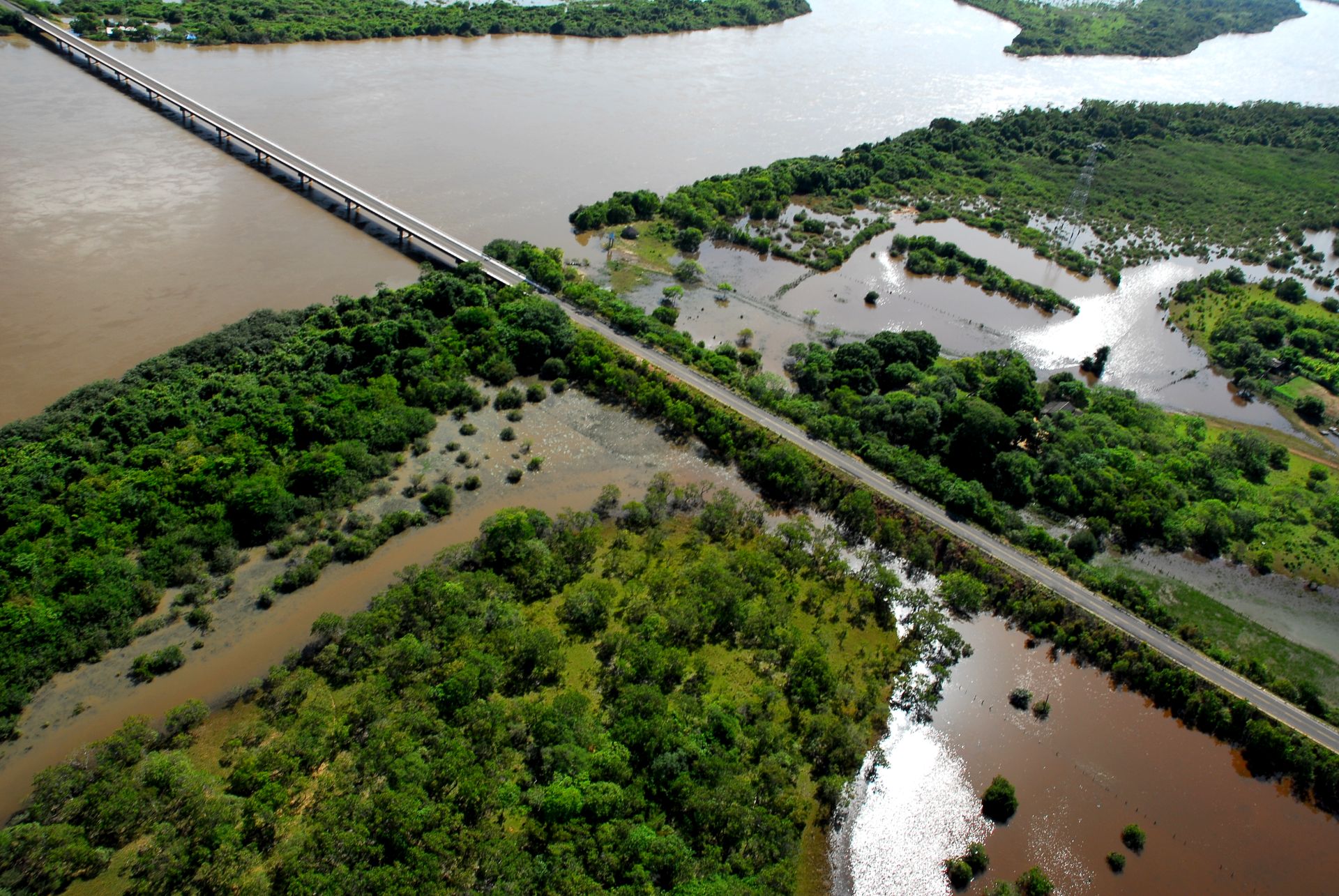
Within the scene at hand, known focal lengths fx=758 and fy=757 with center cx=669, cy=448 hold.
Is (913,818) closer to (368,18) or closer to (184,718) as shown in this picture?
(184,718)

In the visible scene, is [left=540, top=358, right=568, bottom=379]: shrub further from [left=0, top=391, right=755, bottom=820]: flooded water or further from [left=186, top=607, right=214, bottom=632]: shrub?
[left=186, top=607, right=214, bottom=632]: shrub

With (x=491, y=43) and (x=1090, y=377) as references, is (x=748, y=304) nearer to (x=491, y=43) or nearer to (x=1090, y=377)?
(x=1090, y=377)

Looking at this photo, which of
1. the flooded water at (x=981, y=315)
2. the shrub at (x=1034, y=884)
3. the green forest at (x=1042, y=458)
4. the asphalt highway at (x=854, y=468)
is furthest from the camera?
the flooded water at (x=981, y=315)

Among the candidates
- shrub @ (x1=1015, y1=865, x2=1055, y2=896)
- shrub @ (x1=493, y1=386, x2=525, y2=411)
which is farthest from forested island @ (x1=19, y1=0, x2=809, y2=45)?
shrub @ (x1=1015, y1=865, x2=1055, y2=896)

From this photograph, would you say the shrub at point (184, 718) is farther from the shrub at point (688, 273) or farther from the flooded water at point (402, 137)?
the shrub at point (688, 273)

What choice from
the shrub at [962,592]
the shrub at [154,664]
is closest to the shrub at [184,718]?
the shrub at [154,664]

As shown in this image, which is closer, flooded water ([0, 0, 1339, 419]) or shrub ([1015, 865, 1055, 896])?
shrub ([1015, 865, 1055, 896])

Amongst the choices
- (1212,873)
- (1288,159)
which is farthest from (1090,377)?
(1288,159)
